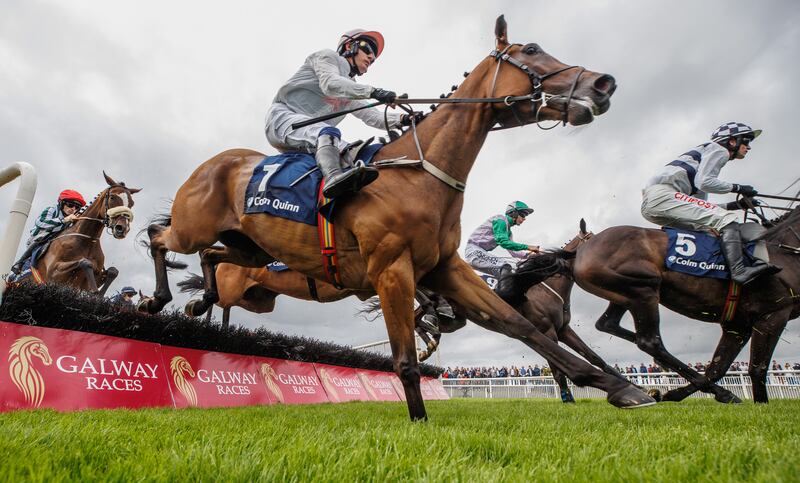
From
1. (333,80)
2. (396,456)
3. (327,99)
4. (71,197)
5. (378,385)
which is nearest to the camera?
(396,456)

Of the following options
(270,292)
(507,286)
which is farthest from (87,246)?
(507,286)

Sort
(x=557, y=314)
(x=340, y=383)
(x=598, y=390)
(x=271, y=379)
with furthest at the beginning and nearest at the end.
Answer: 1. (x=598, y=390)
2. (x=340, y=383)
3. (x=557, y=314)
4. (x=271, y=379)

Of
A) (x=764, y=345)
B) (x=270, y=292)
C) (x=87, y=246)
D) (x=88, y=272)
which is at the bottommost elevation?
(x=764, y=345)

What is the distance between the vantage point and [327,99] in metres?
5.00

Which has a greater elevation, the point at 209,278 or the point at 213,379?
the point at 209,278

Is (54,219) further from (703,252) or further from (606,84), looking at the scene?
(703,252)

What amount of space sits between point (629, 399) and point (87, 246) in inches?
374

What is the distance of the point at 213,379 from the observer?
5734 millimetres

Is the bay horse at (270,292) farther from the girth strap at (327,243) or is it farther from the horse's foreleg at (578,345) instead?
the girth strap at (327,243)

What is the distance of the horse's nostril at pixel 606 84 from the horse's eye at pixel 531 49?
27.5 inches

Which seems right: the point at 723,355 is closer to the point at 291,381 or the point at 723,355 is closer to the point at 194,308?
the point at 291,381

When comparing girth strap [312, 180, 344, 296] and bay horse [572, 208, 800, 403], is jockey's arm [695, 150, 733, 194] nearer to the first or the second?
bay horse [572, 208, 800, 403]

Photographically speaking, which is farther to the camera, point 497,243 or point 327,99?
point 497,243

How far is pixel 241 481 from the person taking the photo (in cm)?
129
